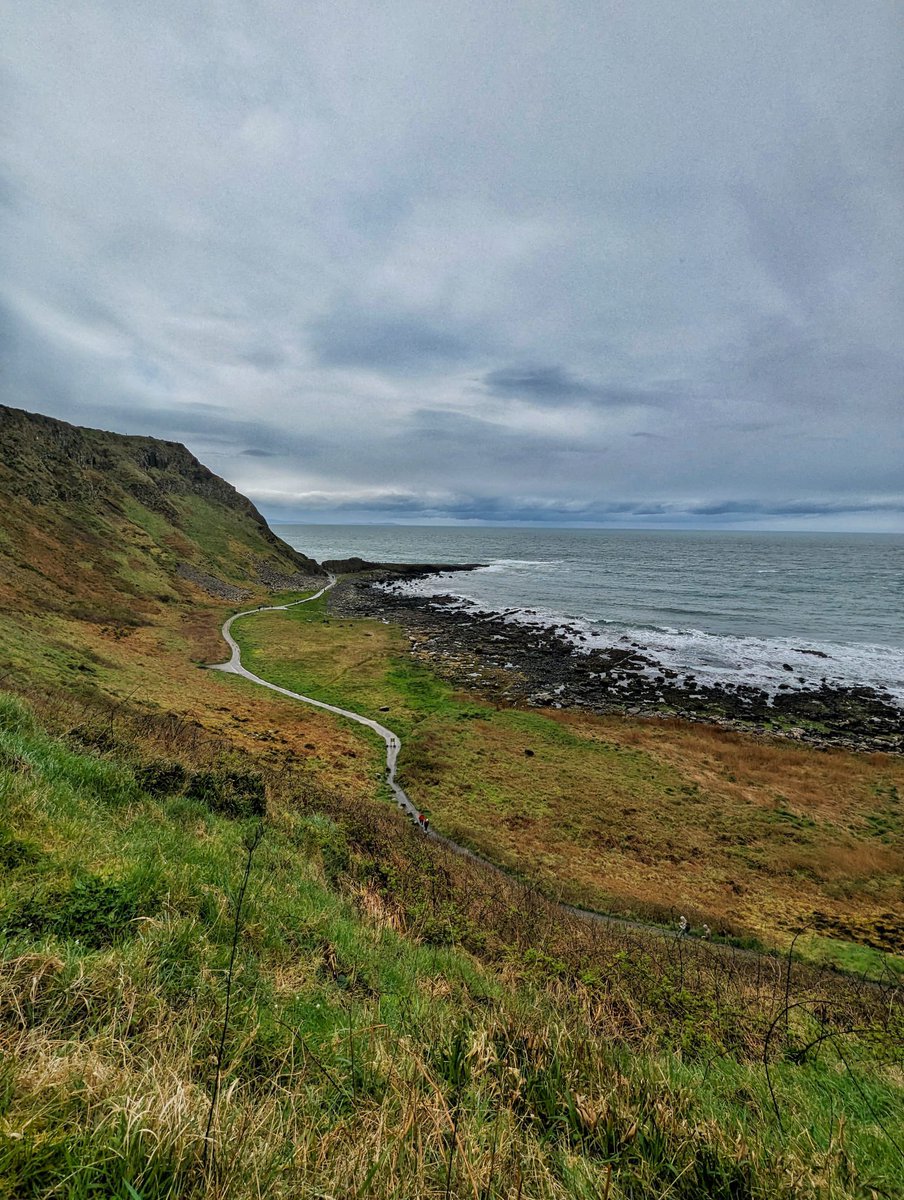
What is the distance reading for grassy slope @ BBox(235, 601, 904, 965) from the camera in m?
17.1

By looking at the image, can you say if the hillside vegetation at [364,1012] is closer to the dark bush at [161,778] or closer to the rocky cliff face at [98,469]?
the dark bush at [161,778]

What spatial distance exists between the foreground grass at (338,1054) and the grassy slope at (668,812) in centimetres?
1001

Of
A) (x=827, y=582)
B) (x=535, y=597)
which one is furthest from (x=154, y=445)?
(x=827, y=582)

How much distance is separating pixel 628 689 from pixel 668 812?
18.9 metres

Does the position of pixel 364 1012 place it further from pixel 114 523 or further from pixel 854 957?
pixel 114 523

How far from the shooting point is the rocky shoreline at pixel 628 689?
34625mm

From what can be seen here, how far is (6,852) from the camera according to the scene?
519cm

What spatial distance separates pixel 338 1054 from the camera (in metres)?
3.81

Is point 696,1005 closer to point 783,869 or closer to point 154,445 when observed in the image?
point 783,869

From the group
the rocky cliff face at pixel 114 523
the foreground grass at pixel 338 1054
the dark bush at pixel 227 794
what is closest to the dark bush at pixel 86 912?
the foreground grass at pixel 338 1054

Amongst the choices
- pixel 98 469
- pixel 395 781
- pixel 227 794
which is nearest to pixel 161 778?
pixel 227 794

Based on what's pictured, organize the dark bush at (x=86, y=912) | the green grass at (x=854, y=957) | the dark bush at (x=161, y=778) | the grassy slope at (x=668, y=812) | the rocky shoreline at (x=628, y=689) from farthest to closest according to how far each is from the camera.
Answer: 1. the rocky shoreline at (x=628, y=689)
2. the grassy slope at (x=668, y=812)
3. the green grass at (x=854, y=957)
4. the dark bush at (x=161, y=778)
5. the dark bush at (x=86, y=912)

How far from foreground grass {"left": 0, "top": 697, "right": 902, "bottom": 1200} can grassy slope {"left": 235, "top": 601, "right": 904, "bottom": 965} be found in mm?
10014

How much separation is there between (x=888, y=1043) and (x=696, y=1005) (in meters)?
2.42
